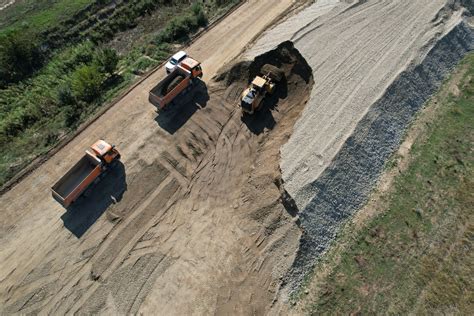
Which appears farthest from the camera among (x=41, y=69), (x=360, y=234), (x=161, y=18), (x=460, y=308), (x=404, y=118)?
(x=161, y=18)

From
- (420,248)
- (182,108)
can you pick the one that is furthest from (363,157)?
(182,108)

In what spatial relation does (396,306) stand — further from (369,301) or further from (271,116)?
(271,116)

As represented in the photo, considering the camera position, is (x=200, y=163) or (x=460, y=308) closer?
(x=460, y=308)

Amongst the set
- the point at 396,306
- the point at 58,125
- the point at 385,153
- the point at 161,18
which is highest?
the point at 161,18

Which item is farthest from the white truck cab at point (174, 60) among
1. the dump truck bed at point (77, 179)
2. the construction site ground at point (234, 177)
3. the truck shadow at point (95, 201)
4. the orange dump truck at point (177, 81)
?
the dump truck bed at point (77, 179)

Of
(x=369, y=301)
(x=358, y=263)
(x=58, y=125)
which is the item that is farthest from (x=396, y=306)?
Answer: (x=58, y=125)

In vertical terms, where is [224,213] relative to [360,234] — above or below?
above
